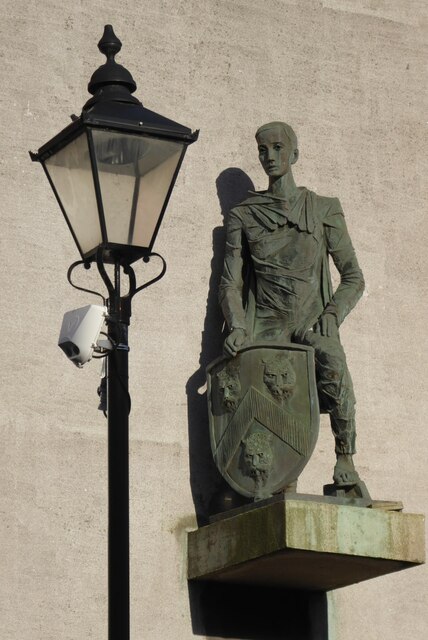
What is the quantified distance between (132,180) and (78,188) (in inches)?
7.1

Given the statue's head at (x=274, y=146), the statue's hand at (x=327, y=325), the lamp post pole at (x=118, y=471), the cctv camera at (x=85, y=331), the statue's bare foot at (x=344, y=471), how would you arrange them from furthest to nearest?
the statue's head at (x=274, y=146) → the statue's hand at (x=327, y=325) → the statue's bare foot at (x=344, y=471) → the cctv camera at (x=85, y=331) → the lamp post pole at (x=118, y=471)

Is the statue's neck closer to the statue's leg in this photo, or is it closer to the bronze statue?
the bronze statue

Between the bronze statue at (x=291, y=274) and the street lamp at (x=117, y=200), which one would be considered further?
the bronze statue at (x=291, y=274)

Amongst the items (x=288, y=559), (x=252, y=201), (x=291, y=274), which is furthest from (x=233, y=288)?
(x=288, y=559)

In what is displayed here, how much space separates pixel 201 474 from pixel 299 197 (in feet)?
4.30

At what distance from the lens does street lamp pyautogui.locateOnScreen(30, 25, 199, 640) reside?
530 centimetres

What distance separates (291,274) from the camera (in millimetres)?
7969

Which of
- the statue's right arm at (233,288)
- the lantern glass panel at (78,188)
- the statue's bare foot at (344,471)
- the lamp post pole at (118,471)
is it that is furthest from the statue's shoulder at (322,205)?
the lantern glass panel at (78,188)

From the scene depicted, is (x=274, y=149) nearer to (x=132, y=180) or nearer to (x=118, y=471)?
(x=132, y=180)

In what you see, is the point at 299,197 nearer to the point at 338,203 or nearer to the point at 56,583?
the point at 338,203

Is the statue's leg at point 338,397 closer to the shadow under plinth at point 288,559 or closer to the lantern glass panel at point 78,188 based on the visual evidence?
the shadow under plinth at point 288,559

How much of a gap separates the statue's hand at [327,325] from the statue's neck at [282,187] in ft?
1.94

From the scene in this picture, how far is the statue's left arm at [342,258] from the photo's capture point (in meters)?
8.01

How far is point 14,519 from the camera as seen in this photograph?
7477 mm
